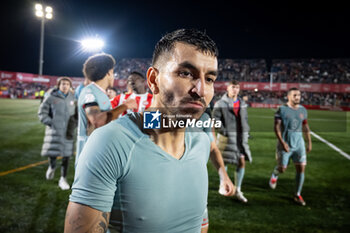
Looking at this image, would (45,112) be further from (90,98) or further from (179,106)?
(179,106)

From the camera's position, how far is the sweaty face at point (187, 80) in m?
1.08

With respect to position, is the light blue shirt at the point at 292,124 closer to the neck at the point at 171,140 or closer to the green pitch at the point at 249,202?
the green pitch at the point at 249,202

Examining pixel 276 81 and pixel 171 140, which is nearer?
pixel 171 140

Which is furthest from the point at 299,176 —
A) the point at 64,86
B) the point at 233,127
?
the point at 64,86

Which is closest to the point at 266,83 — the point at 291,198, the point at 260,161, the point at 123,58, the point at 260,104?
the point at 260,104

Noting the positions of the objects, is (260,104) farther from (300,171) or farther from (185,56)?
(185,56)

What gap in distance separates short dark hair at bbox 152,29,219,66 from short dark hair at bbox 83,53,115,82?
2174 mm

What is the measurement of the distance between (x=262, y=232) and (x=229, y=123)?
6.88ft

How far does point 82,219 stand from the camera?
0.94 meters

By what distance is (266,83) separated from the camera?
149ft

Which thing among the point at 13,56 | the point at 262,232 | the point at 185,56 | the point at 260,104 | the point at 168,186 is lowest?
the point at 262,232

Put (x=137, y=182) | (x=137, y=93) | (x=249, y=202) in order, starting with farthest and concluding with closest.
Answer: (x=249, y=202) < (x=137, y=93) < (x=137, y=182)

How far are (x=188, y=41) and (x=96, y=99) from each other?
2.12 metres

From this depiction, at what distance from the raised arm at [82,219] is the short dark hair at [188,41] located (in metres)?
0.71
